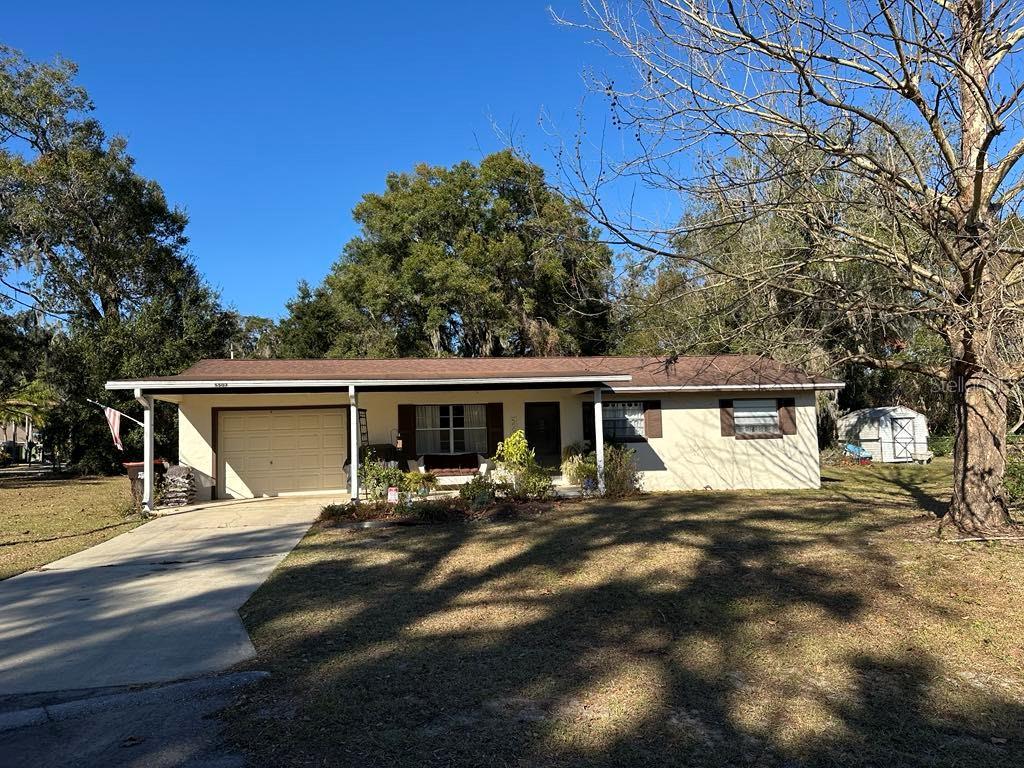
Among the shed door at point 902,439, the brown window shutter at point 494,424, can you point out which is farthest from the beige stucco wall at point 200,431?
the shed door at point 902,439

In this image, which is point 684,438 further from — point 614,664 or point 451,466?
point 614,664

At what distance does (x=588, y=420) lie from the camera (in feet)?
55.8

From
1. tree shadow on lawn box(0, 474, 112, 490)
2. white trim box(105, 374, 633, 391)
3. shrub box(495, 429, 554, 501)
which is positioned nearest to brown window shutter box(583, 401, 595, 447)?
white trim box(105, 374, 633, 391)

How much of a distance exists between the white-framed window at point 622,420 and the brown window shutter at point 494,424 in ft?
7.75

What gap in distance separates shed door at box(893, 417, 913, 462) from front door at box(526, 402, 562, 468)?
14706 millimetres

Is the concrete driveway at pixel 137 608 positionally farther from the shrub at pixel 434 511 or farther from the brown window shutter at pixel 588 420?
the brown window shutter at pixel 588 420

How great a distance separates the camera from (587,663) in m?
4.97

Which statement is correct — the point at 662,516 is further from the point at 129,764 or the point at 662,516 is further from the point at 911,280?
the point at 129,764

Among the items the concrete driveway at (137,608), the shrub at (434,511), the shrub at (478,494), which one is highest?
the shrub at (478,494)

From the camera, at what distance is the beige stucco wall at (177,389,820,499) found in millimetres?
16438

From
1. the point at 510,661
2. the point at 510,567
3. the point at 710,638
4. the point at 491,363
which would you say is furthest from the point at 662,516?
the point at 491,363

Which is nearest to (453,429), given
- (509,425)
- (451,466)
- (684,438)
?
(451,466)

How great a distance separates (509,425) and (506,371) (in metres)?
1.32

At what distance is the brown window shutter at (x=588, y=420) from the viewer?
55.5 ft
